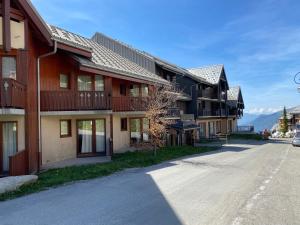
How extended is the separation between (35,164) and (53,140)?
3155mm

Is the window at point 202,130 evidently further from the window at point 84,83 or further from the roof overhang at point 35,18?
the roof overhang at point 35,18

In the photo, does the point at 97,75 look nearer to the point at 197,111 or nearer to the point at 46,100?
the point at 46,100

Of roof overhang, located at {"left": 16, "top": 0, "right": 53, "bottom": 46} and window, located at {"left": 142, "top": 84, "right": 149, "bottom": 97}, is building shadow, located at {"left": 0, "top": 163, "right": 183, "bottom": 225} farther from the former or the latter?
window, located at {"left": 142, "top": 84, "right": 149, "bottom": 97}

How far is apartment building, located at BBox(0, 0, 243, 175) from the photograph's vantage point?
541 inches

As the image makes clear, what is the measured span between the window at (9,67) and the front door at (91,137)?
6532mm

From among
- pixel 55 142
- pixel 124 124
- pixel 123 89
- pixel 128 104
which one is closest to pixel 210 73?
pixel 123 89

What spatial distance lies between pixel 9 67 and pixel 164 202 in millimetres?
9733

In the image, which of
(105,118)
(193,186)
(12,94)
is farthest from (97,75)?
(193,186)

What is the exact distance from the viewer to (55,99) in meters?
17.7

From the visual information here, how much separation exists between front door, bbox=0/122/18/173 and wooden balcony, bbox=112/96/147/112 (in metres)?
8.49

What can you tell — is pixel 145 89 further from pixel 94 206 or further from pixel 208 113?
pixel 208 113

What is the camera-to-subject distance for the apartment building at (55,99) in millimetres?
13734

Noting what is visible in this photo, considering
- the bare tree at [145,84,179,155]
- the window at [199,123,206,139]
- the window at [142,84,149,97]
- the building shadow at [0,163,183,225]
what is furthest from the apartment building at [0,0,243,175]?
the window at [199,123,206,139]

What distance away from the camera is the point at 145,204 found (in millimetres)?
8781
